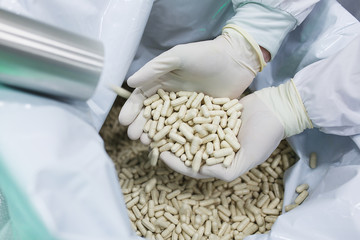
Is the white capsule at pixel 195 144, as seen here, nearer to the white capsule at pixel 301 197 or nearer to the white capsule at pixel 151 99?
the white capsule at pixel 151 99

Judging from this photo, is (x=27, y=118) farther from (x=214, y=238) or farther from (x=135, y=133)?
(x=214, y=238)

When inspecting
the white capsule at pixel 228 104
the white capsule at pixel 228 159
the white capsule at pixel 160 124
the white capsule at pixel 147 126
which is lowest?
the white capsule at pixel 147 126

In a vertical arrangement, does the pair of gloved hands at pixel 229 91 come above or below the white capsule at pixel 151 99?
above

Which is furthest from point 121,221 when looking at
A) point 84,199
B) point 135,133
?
point 135,133

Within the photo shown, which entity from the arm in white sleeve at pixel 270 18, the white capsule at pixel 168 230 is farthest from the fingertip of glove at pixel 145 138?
the arm in white sleeve at pixel 270 18

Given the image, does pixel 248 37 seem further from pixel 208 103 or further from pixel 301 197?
pixel 301 197

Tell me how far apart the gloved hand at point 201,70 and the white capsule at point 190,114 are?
0.07m

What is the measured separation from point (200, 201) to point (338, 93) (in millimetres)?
413

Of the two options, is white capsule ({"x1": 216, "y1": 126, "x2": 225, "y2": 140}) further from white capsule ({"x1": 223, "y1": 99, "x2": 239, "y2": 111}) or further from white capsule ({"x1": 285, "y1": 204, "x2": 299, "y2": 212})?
white capsule ({"x1": 285, "y1": 204, "x2": 299, "y2": 212})

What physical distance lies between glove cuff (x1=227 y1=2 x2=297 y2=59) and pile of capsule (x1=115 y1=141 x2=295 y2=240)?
325 mm

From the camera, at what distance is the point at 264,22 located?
0.86 meters

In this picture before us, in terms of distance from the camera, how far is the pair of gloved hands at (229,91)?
792 mm

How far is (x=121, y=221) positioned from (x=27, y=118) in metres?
0.16

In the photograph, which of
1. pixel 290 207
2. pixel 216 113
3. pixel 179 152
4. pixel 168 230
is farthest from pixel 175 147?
pixel 290 207
